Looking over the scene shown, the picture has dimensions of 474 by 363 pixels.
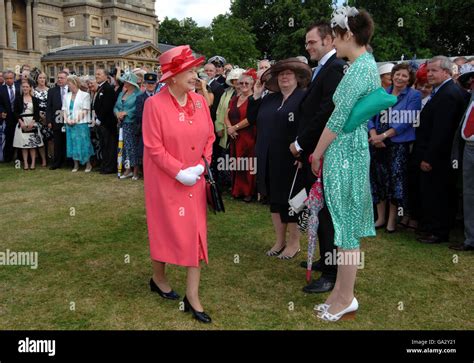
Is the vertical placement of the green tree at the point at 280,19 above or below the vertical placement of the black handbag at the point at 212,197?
above

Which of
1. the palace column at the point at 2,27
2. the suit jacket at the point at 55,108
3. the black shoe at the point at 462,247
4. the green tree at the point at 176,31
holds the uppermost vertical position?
the green tree at the point at 176,31

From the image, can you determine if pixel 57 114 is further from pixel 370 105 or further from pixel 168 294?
pixel 370 105

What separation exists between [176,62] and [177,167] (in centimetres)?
88

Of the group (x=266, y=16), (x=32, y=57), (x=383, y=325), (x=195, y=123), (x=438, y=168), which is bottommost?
(x=383, y=325)

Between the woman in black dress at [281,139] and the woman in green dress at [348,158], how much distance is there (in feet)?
4.80

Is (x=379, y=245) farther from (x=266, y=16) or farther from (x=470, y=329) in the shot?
(x=266, y=16)

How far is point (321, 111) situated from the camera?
4512 mm

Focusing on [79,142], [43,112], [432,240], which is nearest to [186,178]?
[432,240]

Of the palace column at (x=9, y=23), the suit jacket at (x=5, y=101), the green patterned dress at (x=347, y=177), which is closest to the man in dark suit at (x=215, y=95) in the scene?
the suit jacket at (x=5, y=101)

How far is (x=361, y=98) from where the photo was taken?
152 inches

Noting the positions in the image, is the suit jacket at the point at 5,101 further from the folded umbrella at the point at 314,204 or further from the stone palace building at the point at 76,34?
the stone palace building at the point at 76,34

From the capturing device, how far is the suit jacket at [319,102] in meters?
4.51

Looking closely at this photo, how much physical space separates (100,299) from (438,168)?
4661 mm

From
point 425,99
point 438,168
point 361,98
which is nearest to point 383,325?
point 361,98
